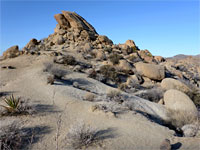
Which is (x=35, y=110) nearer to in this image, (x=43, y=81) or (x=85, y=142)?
(x=85, y=142)

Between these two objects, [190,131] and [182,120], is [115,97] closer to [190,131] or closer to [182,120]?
[182,120]

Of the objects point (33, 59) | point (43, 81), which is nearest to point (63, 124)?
point (43, 81)

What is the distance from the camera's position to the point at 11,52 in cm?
1736

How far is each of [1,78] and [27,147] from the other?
774cm

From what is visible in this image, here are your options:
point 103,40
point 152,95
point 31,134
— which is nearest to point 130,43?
point 103,40

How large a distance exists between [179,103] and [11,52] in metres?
18.9

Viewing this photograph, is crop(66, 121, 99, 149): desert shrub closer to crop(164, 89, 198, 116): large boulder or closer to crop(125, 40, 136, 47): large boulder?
crop(164, 89, 198, 116): large boulder

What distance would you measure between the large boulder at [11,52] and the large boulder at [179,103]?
16609 millimetres

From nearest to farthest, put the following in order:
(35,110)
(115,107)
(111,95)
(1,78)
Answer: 1. (35,110)
2. (115,107)
3. (111,95)
4. (1,78)

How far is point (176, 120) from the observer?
7004 millimetres

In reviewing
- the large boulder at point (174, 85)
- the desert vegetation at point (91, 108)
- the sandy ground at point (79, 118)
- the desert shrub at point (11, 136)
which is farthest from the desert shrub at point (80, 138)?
the large boulder at point (174, 85)

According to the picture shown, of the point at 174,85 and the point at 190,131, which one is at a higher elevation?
the point at 174,85

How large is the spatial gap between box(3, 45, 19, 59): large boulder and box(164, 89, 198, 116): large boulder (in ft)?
54.5

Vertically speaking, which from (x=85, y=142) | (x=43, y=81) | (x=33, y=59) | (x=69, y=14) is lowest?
(x=85, y=142)
